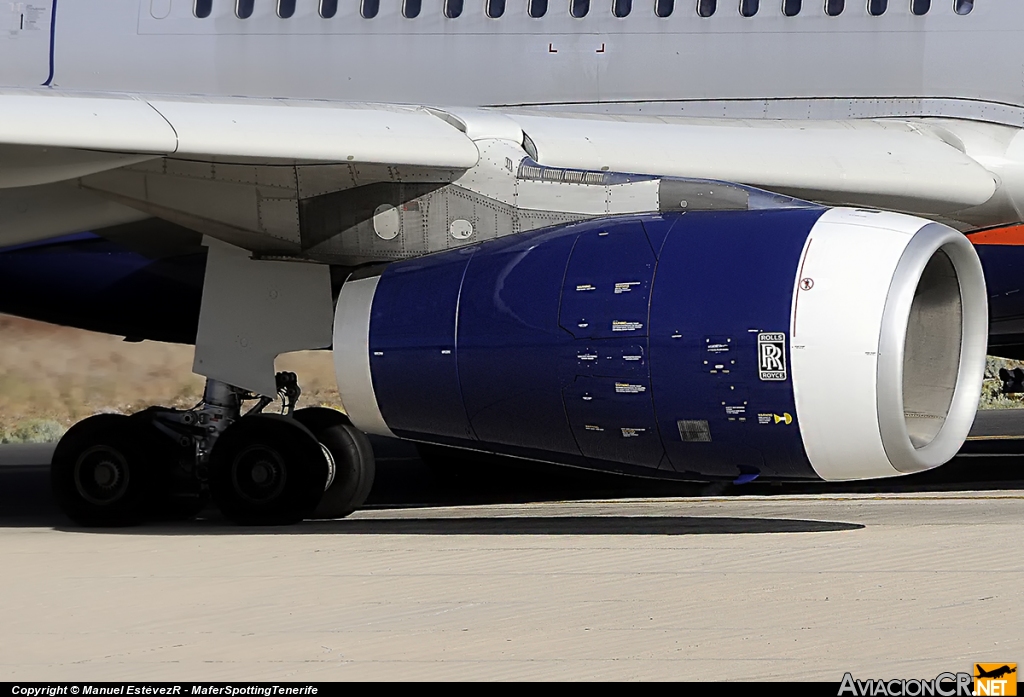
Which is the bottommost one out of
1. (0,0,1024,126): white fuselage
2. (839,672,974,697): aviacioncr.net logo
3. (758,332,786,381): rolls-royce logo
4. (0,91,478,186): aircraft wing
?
(839,672,974,697): aviacioncr.net logo

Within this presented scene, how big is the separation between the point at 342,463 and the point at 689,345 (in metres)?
2.84

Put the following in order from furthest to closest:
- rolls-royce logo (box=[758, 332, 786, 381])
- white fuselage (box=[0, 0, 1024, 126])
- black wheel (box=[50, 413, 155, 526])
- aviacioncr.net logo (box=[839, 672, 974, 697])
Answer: white fuselage (box=[0, 0, 1024, 126]) < black wheel (box=[50, 413, 155, 526]) < rolls-royce logo (box=[758, 332, 786, 381]) < aviacioncr.net logo (box=[839, 672, 974, 697])

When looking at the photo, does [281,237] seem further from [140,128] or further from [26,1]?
[26,1]

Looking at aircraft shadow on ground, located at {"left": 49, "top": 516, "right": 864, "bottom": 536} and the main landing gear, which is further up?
the main landing gear

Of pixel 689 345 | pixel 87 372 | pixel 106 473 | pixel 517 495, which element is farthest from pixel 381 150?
pixel 87 372

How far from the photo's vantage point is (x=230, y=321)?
8.44m

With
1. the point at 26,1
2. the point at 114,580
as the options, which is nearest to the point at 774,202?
the point at 114,580

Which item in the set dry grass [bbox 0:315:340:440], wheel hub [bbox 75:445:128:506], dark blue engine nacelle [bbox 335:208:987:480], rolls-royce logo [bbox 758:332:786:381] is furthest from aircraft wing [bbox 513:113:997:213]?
dry grass [bbox 0:315:340:440]

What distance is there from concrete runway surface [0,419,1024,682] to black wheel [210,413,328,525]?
0.53ft

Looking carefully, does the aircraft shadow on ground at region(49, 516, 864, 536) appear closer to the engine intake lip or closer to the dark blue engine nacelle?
the dark blue engine nacelle

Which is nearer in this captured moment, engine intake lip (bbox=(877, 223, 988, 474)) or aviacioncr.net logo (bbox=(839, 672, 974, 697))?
aviacioncr.net logo (bbox=(839, 672, 974, 697))

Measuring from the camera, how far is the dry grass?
14.5 m

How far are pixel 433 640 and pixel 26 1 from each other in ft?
23.6

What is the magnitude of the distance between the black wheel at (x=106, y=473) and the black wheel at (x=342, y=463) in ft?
3.06
